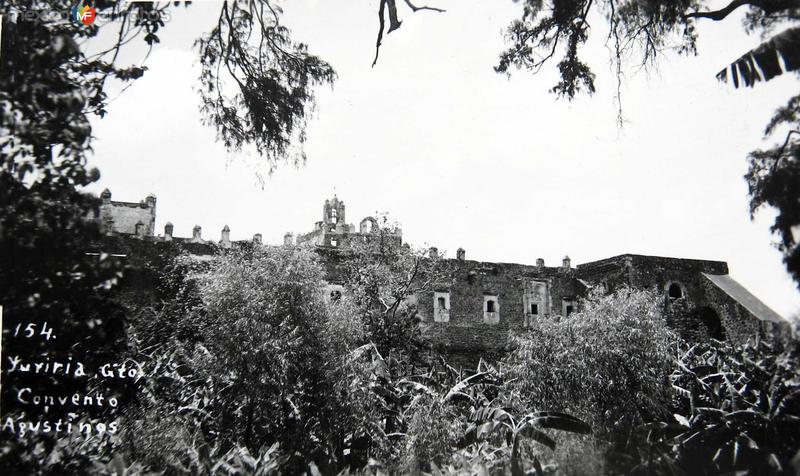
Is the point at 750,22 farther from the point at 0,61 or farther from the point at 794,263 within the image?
the point at 0,61

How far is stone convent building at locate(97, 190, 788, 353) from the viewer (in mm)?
14133

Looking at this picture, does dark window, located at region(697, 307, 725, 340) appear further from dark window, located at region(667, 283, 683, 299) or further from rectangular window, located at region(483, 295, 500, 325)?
rectangular window, located at region(483, 295, 500, 325)

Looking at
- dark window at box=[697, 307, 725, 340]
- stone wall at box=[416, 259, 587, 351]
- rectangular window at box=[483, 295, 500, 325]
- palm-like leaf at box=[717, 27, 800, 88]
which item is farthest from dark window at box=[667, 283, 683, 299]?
palm-like leaf at box=[717, 27, 800, 88]

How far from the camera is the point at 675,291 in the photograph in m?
16.5

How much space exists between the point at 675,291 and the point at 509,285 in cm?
424

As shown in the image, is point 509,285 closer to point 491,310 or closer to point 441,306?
point 491,310

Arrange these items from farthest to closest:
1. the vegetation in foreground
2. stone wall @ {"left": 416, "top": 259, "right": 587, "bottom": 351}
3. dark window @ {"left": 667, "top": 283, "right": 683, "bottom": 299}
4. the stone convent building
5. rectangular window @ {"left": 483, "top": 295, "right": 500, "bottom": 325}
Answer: rectangular window @ {"left": 483, "top": 295, "right": 500, "bottom": 325} < stone wall @ {"left": 416, "top": 259, "right": 587, "bottom": 351} < dark window @ {"left": 667, "top": 283, "right": 683, "bottom": 299} < the stone convent building < the vegetation in foreground

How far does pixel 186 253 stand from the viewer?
1330 cm

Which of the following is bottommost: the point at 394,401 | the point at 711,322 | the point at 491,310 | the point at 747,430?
the point at 394,401

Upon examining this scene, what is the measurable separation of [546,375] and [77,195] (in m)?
5.74

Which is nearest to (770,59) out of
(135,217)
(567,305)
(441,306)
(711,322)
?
(711,322)

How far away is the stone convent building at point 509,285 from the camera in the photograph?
1413cm

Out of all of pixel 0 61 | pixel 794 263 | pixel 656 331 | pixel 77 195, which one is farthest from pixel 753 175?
pixel 0 61

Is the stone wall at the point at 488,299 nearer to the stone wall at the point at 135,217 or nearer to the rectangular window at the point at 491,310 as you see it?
the rectangular window at the point at 491,310
